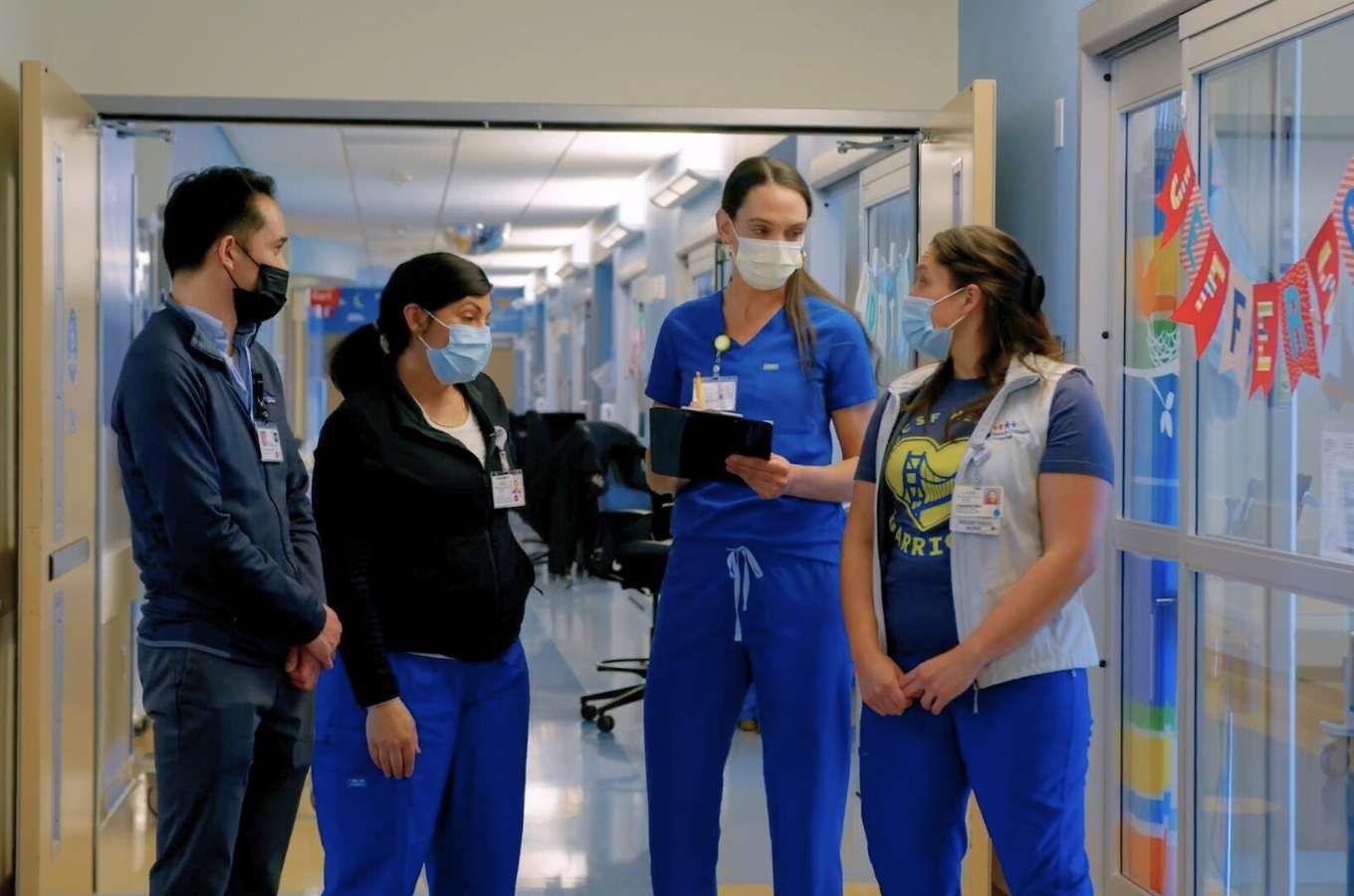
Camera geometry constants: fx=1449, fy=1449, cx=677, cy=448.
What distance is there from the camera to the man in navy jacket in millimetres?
2150

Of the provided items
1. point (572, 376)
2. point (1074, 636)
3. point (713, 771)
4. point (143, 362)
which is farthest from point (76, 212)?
point (572, 376)

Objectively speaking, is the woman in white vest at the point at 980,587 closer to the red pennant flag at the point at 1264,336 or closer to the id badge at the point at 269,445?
the red pennant flag at the point at 1264,336

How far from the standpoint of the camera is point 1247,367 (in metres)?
2.91

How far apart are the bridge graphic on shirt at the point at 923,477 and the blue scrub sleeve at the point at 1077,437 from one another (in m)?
0.14

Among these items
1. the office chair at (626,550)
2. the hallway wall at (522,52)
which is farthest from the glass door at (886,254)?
the office chair at (626,550)

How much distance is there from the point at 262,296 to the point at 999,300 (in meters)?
1.19

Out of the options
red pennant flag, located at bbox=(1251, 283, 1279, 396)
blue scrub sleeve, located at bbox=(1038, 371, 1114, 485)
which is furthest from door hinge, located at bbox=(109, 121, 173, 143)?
red pennant flag, located at bbox=(1251, 283, 1279, 396)

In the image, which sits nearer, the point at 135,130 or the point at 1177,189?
the point at 1177,189

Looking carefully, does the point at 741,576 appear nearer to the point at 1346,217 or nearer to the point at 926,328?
the point at 926,328

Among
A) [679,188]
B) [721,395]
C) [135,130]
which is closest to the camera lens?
[721,395]

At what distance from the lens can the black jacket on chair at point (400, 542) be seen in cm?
229

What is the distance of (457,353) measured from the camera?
2.41 meters

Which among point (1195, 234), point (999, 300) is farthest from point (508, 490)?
point (1195, 234)

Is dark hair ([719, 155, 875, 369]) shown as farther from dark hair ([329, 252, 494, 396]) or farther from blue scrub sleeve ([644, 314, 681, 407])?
dark hair ([329, 252, 494, 396])
